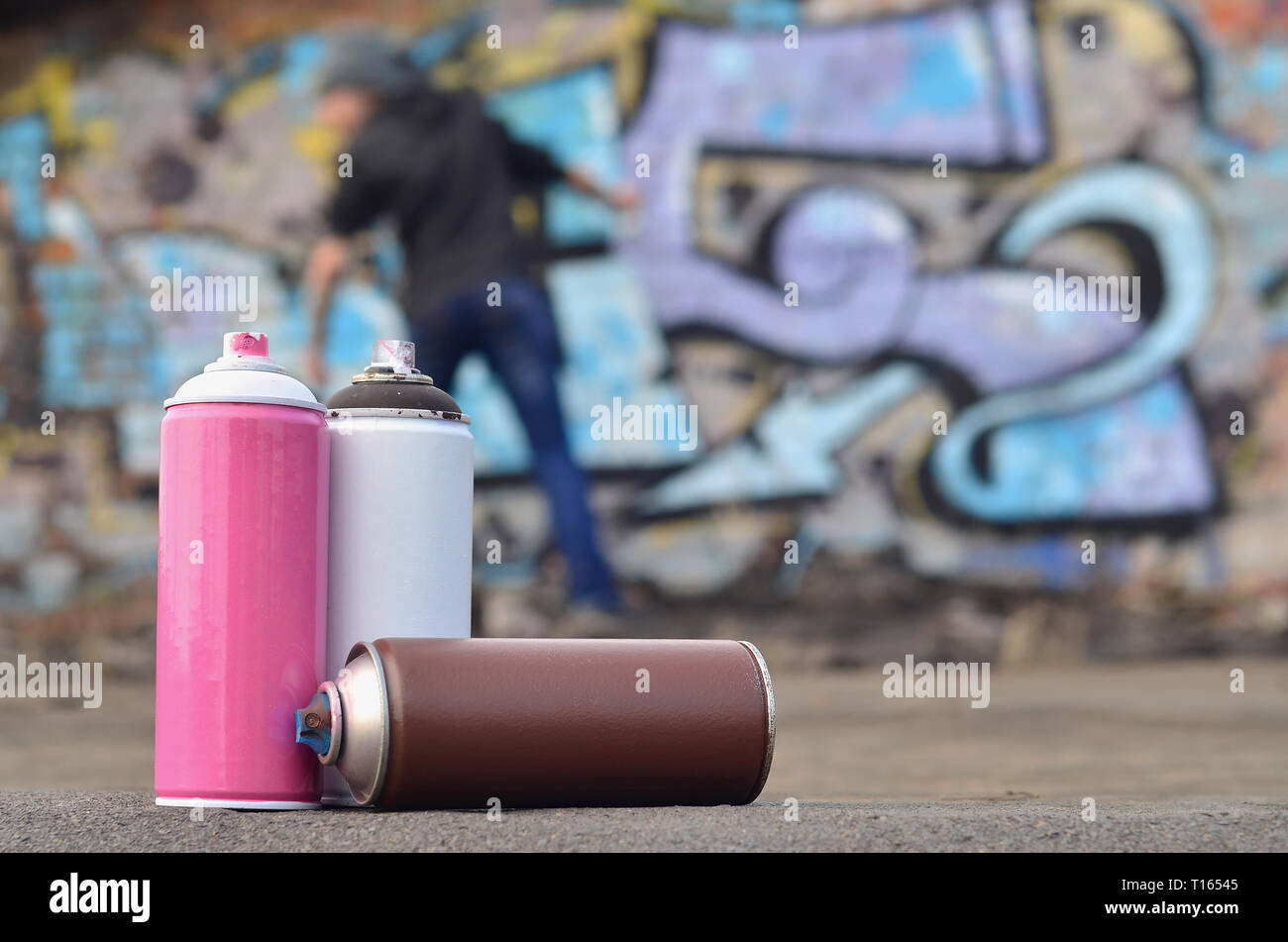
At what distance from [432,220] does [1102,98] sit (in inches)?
188

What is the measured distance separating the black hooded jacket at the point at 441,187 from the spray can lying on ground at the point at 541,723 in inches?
303

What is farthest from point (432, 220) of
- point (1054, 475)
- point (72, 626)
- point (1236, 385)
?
point (1236, 385)

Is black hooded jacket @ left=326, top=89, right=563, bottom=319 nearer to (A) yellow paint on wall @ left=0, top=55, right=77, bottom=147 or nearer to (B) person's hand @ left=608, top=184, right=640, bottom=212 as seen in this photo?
(B) person's hand @ left=608, top=184, right=640, bottom=212

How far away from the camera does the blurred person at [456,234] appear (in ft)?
33.8

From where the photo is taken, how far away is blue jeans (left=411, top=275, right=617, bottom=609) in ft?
33.6

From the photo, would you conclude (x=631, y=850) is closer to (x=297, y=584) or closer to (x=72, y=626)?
(x=297, y=584)

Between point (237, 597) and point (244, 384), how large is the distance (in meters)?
0.43

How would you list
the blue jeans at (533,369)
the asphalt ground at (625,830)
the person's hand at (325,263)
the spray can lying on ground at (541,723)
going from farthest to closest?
the person's hand at (325,263) → the blue jeans at (533,369) → the spray can lying on ground at (541,723) → the asphalt ground at (625,830)

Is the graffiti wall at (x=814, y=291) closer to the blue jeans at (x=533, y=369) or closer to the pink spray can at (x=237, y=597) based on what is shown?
the blue jeans at (x=533, y=369)

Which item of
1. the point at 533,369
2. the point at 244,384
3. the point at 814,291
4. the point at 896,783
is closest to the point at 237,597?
the point at 244,384

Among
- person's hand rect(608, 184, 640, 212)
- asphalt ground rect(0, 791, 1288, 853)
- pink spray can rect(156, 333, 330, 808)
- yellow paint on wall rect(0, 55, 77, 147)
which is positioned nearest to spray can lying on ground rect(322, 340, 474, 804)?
pink spray can rect(156, 333, 330, 808)

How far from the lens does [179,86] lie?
10930 millimetres

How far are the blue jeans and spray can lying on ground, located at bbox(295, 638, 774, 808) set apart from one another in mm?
7145

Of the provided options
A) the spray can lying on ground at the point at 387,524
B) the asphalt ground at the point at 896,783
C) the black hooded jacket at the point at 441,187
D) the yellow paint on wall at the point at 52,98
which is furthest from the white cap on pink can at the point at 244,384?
the yellow paint on wall at the point at 52,98
